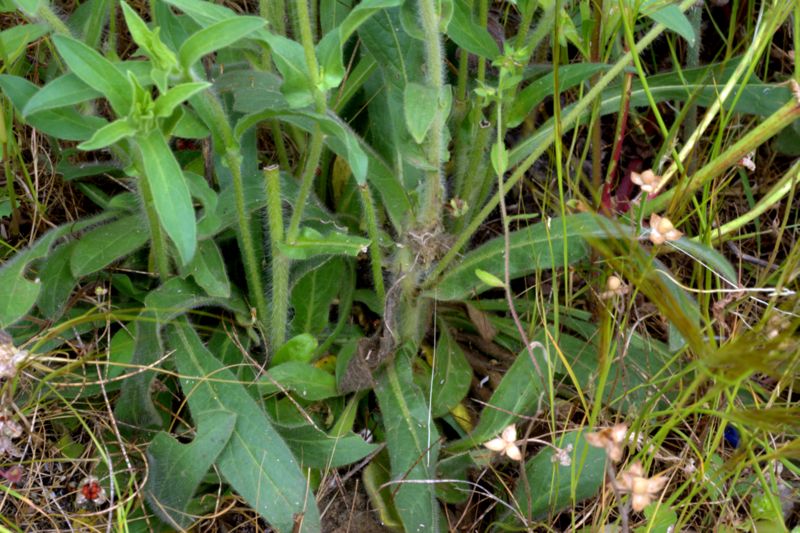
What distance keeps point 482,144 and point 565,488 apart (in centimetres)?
84

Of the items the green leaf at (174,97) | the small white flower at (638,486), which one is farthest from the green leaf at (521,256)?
the green leaf at (174,97)

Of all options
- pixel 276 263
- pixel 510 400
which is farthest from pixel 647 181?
pixel 276 263

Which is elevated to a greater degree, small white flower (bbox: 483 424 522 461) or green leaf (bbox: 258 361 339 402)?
small white flower (bbox: 483 424 522 461)

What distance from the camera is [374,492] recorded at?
6.46 ft

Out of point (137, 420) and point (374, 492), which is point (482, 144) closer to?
point (374, 492)

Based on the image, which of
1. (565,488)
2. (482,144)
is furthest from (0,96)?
(565,488)

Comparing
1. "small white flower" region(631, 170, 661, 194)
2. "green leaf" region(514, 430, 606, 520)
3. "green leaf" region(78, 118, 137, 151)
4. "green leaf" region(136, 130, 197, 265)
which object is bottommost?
"green leaf" region(514, 430, 606, 520)

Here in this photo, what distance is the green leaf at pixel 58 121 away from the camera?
176 cm

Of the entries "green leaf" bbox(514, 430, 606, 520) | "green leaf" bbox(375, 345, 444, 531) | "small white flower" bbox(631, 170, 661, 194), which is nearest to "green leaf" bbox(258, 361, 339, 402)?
"green leaf" bbox(375, 345, 444, 531)

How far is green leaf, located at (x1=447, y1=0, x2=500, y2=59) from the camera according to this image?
1.91 metres

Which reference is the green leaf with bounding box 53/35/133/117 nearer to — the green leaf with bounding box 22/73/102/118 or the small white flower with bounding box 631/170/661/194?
the green leaf with bounding box 22/73/102/118

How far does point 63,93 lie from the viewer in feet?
5.04

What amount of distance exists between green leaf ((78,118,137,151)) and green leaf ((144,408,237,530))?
69 cm

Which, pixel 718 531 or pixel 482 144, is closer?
pixel 718 531
